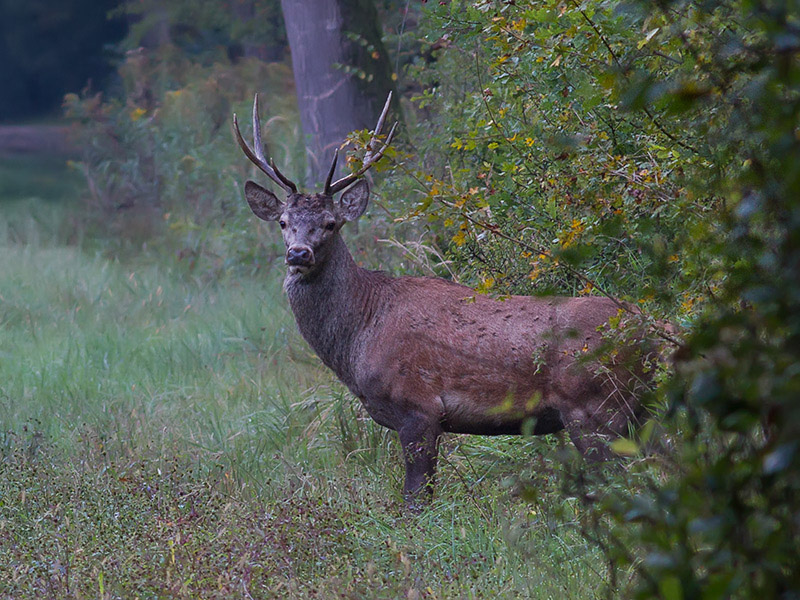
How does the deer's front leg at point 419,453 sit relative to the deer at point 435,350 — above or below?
below

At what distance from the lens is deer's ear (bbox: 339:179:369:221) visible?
19.1ft

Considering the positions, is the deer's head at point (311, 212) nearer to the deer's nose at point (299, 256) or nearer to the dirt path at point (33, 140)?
the deer's nose at point (299, 256)

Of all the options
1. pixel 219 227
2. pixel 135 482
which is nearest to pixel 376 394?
pixel 135 482

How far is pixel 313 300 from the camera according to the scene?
5.71 metres

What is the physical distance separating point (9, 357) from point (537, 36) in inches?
237

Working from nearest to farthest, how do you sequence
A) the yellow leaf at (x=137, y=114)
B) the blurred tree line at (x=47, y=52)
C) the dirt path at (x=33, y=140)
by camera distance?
the yellow leaf at (x=137, y=114) < the dirt path at (x=33, y=140) < the blurred tree line at (x=47, y=52)

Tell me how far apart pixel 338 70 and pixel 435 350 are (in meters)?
5.87

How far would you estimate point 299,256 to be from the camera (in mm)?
5391

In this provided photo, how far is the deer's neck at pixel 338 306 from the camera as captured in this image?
558 cm

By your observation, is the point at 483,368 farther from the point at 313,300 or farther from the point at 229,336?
the point at 229,336

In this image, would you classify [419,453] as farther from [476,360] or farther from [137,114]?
[137,114]

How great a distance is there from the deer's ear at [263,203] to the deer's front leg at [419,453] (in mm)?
1535

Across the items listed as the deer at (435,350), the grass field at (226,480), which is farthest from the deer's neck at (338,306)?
the grass field at (226,480)

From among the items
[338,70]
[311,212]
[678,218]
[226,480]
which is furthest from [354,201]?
[338,70]
